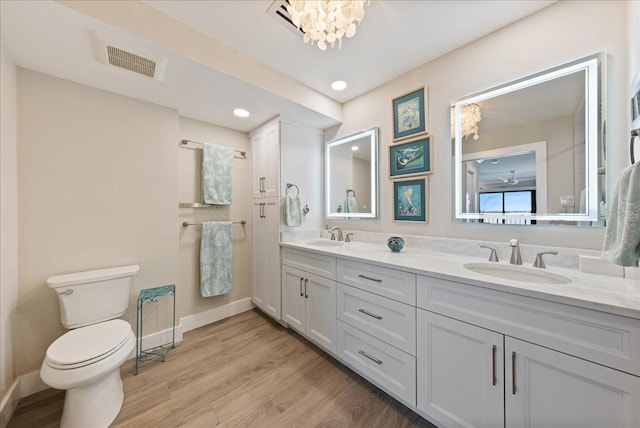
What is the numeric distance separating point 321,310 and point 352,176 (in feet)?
4.53

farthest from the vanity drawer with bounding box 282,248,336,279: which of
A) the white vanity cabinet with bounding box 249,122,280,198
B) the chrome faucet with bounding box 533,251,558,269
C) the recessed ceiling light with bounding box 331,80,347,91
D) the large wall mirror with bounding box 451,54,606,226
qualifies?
the recessed ceiling light with bounding box 331,80,347,91

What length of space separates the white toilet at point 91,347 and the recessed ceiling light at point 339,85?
2329mm

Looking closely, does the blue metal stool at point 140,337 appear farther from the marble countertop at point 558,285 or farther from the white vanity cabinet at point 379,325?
the marble countertop at point 558,285

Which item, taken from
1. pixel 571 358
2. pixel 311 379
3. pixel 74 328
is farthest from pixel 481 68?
pixel 74 328

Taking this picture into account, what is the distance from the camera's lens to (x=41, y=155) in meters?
1.56

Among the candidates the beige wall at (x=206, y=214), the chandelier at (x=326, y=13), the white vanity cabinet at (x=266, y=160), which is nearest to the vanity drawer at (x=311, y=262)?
the white vanity cabinet at (x=266, y=160)

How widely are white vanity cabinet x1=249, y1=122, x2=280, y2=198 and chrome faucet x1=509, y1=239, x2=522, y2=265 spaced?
1905 millimetres

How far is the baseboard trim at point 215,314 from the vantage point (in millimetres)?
2307

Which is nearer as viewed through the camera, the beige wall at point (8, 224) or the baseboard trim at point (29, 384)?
the beige wall at point (8, 224)

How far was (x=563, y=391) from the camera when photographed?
859 millimetres

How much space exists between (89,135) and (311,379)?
8.19 ft

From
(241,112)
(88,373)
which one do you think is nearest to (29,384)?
(88,373)

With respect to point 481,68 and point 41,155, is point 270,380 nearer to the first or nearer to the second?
point 41,155

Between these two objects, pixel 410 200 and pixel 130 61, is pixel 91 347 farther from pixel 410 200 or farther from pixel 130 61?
pixel 410 200
